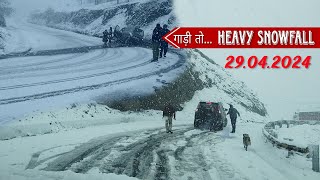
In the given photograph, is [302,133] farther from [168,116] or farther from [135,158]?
[135,158]

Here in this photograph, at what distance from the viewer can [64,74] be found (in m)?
16.3

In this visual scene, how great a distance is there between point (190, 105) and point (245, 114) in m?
9.91

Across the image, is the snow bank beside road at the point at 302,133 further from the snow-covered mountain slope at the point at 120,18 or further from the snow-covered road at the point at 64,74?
the snow-covered road at the point at 64,74

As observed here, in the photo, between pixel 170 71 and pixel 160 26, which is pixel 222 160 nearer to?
pixel 160 26

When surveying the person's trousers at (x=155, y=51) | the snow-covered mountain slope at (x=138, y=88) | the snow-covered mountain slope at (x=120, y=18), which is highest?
the snow-covered mountain slope at (x=120, y=18)

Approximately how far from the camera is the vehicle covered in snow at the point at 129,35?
21.3 meters

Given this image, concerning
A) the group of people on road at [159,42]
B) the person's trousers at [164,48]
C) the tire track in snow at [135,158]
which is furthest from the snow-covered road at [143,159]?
the person's trousers at [164,48]

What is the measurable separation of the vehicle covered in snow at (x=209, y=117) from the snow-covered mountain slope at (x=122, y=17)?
17.2 feet

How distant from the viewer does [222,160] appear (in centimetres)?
974

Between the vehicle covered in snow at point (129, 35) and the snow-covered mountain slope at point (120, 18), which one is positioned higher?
the snow-covered mountain slope at point (120, 18)

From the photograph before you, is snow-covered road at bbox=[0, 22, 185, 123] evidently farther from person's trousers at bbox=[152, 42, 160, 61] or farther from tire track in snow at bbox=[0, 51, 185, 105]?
person's trousers at bbox=[152, 42, 160, 61]

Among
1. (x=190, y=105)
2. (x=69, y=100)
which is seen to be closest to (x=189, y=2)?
(x=190, y=105)

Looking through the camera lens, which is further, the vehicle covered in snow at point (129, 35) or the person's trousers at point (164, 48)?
the person's trousers at point (164, 48)

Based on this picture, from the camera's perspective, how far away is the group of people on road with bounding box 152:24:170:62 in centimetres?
2043
